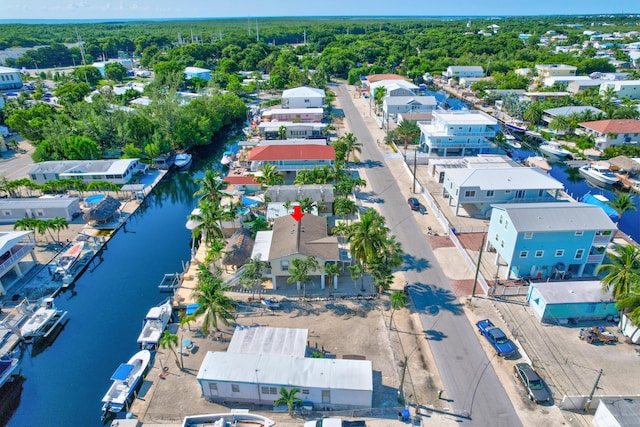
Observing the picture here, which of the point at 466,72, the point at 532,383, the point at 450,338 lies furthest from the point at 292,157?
the point at 466,72

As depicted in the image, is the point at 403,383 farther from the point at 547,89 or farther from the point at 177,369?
the point at 547,89

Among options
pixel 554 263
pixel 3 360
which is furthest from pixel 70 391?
pixel 554 263

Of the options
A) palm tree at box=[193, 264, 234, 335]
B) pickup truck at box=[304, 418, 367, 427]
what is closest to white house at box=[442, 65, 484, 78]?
palm tree at box=[193, 264, 234, 335]

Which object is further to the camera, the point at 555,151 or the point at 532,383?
the point at 555,151

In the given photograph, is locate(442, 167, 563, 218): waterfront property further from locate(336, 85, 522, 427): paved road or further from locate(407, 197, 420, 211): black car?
locate(336, 85, 522, 427): paved road

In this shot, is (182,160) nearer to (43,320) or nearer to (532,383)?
(43,320)

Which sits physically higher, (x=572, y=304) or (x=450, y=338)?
(x=572, y=304)

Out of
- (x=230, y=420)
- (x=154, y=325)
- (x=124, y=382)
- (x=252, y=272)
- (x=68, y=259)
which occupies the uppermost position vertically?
(x=252, y=272)
